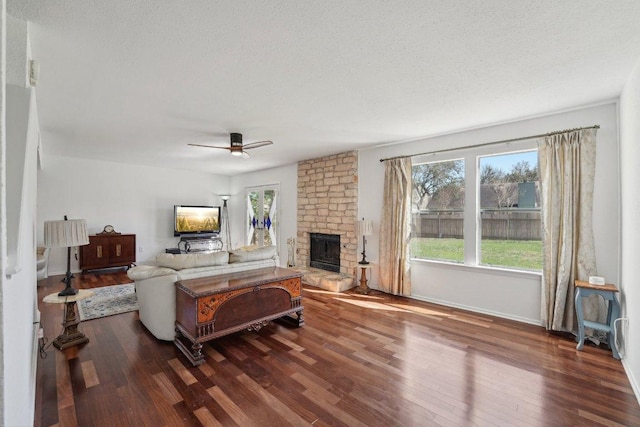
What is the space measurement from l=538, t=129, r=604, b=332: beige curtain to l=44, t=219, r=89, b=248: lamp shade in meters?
4.86

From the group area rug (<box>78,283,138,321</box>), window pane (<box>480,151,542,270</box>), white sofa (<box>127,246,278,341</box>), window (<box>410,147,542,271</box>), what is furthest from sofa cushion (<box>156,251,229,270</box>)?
window pane (<box>480,151,542,270</box>)

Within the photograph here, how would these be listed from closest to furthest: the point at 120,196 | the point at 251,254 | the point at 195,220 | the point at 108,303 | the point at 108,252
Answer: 1. the point at 251,254
2. the point at 108,303
3. the point at 108,252
4. the point at 120,196
5. the point at 195,220

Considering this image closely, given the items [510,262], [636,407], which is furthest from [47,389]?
[510,262]

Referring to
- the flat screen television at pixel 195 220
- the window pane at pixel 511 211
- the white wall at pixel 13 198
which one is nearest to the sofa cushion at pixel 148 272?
the white wall at pixel 13 198

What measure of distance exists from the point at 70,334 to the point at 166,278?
1.12 meters

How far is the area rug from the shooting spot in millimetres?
3668

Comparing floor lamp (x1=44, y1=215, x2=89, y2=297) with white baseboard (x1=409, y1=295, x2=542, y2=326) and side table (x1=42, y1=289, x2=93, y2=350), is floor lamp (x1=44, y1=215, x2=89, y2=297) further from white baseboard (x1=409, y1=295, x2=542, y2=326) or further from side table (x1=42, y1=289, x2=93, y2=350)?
white baseboard (x1=409, y1=295, x2=542, y2=326)

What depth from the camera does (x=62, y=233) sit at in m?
2.55

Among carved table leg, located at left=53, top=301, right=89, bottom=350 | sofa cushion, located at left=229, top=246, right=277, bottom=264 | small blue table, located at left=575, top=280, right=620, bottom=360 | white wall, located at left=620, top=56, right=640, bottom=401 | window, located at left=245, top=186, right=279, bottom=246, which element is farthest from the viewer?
window, located at left=245, top=186, right=279, bottom=246

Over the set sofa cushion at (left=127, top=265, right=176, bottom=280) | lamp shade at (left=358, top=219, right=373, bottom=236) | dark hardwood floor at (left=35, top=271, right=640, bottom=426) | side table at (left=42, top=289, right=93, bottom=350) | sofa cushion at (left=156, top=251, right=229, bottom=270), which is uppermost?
lamp shade at (left=358, top=219, right=373, bottom=236)

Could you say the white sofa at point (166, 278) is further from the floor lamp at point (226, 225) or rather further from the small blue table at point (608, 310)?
the floor lamp at point (226, 225)

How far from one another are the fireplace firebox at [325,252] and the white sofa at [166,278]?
2.54 metres

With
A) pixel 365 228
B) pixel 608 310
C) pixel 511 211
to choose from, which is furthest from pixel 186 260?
pixel 608 310

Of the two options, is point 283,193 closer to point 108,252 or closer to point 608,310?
point 108,252
